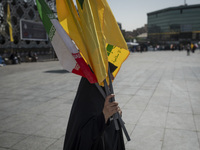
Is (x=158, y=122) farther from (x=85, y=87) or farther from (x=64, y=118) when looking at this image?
(x=85, y=87)

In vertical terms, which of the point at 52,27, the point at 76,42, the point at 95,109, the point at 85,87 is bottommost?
the point at 95,109

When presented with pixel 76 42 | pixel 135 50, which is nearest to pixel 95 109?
pixel 76 42

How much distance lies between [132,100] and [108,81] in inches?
201

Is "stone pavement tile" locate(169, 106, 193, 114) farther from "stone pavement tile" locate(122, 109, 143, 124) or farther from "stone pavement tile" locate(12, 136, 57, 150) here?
"stone pavement tile" locate(12, 136, 57, 150)

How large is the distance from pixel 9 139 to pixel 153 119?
11.4ft

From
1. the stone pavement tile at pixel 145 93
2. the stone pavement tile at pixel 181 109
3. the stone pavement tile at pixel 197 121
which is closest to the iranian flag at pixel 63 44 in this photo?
the stone pavement tile at pixel 197 121

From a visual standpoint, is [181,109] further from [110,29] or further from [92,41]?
[92,41]

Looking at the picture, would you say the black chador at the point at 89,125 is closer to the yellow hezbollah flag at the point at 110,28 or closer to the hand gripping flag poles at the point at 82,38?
the hand gripping flag poles at the point at 82,38

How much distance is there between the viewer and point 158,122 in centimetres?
486

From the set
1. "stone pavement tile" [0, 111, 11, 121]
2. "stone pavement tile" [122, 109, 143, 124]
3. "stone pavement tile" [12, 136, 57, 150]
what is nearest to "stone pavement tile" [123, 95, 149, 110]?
"stone pavement tile" [122, 109, 143, 124]

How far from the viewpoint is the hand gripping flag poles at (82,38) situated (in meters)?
1.74

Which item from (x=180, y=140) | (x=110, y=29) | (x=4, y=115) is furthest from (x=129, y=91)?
(x=110, y=29)

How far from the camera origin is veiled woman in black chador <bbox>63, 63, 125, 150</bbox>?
5.69 ft

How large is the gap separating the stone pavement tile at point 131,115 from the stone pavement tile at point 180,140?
0.94 metres
